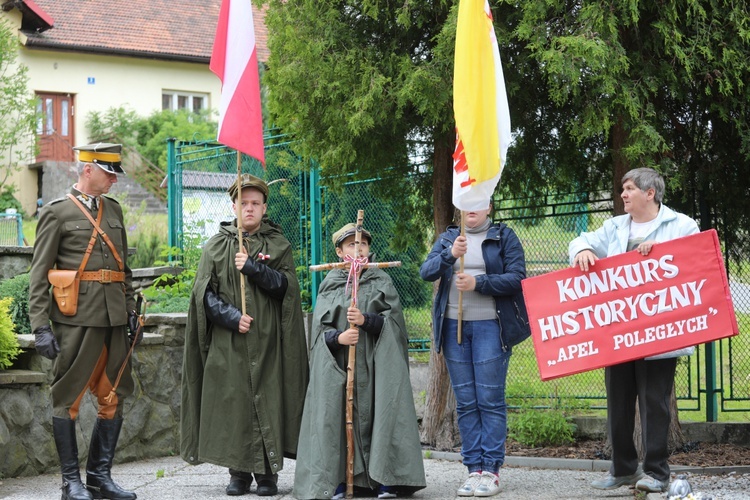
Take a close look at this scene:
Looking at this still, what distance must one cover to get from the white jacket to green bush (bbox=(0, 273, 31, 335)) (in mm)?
4990

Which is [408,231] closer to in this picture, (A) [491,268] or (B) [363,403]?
(A) [491,268]

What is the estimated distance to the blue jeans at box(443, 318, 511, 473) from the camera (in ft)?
20.7

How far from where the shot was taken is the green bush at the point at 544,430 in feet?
26.0

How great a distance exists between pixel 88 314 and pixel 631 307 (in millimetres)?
3142

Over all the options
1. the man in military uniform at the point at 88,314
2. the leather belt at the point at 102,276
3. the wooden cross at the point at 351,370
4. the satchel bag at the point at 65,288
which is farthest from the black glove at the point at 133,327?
the wooden cross at the point at 351,370

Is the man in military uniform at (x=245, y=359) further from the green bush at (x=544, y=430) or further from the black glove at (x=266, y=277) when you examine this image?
the green bush at (x=544, y=430)

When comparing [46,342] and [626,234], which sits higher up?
[626,234]

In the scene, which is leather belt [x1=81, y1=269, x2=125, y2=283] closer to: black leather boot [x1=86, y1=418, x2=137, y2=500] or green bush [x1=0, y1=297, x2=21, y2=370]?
black leather boot [x1=86, y1=418, x2=137, y2=500]

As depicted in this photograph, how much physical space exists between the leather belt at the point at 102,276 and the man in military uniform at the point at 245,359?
51 cm

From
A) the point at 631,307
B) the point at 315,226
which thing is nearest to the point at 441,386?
the point at 631,307

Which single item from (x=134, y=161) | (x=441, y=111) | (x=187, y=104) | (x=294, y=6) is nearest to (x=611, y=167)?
(x=441, y=111)

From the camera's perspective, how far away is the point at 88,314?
6172 millimetres

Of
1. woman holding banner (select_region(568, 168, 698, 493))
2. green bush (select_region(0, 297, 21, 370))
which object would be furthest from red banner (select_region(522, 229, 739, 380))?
green bush (select_region(0, 297, 21, 370))

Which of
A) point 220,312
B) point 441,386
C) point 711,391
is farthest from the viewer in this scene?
point 441,386
